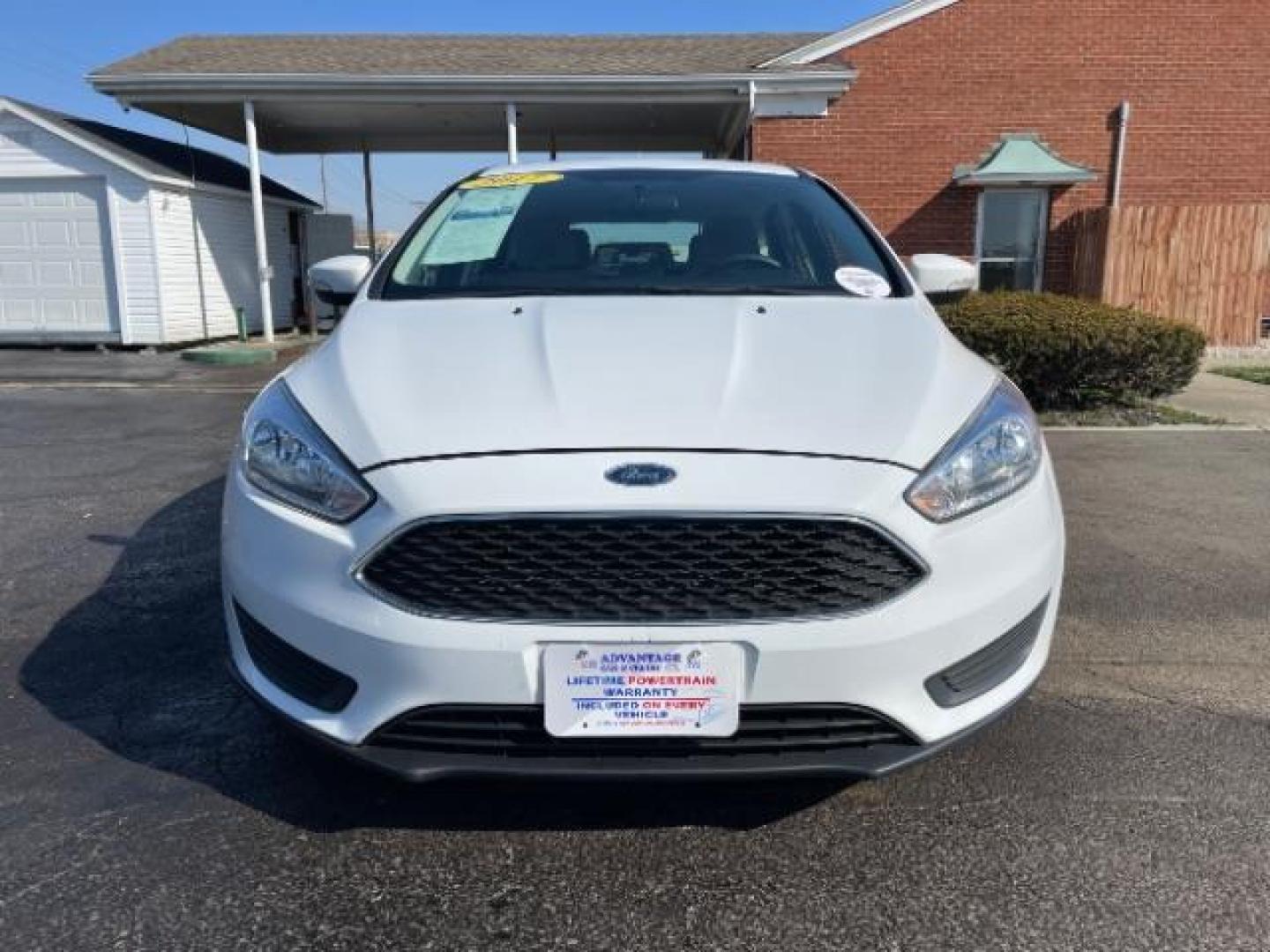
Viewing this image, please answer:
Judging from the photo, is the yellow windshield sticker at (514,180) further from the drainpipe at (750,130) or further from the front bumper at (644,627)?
the drainpipe at (750,130)

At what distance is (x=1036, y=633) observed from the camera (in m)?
2.22

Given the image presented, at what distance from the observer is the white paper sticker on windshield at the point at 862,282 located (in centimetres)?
297

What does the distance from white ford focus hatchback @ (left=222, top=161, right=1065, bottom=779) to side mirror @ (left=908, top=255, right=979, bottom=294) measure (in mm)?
1095

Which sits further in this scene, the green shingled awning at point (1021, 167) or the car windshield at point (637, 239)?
the green shingled awning at point (1021, 167)

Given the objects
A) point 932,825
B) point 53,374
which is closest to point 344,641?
point 932,825

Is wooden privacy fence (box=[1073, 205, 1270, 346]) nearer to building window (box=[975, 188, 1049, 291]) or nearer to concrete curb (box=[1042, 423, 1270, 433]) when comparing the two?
building window (box=[975, 188, 1049, 291])

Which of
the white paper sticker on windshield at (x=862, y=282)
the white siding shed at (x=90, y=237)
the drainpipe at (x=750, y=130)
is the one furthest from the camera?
the white siding shed at (x=90, y=237)

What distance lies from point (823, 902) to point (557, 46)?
14229mm

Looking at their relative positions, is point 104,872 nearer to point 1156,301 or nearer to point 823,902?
point 823,902

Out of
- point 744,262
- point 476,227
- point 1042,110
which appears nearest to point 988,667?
point 744,262

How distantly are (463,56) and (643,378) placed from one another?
12626 mm

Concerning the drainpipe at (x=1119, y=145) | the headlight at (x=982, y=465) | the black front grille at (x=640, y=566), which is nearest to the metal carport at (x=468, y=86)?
the drainpipe at (x=1119, y=145)

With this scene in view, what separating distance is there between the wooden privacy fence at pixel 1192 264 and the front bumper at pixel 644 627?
451 inches

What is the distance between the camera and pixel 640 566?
1.94m
